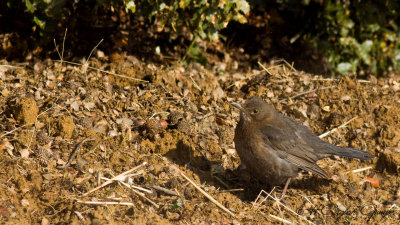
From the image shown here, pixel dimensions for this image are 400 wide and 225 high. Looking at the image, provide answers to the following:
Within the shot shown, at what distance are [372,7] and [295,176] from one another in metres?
3.84

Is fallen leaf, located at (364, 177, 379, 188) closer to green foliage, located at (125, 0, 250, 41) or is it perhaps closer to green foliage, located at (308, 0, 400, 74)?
green foliage, located at (125, 0, 250, 41)

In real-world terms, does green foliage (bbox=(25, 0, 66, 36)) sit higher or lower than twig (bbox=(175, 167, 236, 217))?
higher

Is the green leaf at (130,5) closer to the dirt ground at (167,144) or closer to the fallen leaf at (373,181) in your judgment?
the dirt ground at (167,144)

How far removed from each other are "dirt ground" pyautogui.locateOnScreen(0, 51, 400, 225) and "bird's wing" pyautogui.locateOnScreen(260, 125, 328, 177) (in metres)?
0.41

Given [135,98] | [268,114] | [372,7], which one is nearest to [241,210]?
[268,114]

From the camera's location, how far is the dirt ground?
5.12m

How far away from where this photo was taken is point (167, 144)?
6066 mm

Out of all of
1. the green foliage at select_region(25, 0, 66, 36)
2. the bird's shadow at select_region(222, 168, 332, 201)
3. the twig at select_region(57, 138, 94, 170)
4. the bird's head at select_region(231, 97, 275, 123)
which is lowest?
the bird's shadow at select_region(222, 168, 332, 201)

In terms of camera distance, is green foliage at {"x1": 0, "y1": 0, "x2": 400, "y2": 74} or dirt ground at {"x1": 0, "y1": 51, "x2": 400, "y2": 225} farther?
green foliage at {"x1": 0, "y1": 0, "x2": 400, "y2": 74}

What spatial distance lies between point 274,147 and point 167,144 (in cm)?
128

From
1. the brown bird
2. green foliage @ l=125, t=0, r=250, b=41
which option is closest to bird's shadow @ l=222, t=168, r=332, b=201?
the brown bird

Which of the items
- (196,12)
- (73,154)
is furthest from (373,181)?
(73,154)

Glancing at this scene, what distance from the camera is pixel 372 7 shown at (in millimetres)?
8344

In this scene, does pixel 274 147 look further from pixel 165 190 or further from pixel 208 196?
pixel 165 190
